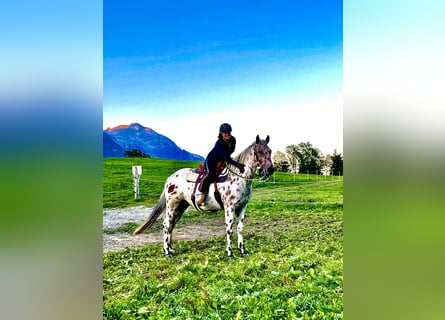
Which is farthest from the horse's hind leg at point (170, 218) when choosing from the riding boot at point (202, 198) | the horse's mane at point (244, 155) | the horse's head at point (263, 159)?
the horse's head at point (263, 159)

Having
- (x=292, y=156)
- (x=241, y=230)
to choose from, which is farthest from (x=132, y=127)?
(x=292, y=156)

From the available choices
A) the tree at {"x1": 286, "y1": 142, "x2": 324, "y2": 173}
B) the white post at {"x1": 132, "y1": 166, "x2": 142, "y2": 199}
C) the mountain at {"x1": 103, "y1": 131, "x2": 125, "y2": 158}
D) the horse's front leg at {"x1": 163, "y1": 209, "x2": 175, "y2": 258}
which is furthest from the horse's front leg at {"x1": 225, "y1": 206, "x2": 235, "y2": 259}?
the mountain at {"x1": 103, "y1": 131, "x2": 125, "y2": 158}

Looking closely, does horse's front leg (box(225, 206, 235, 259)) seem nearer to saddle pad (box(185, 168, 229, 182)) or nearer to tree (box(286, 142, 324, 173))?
saddle pad (box(185, 168, 229, 182))

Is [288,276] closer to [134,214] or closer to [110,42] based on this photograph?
[134,214]

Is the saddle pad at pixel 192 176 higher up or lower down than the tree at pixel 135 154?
lower down

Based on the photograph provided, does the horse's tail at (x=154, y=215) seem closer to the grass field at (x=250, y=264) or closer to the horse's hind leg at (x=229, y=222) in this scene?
the grass field at (x=250, y=264)
